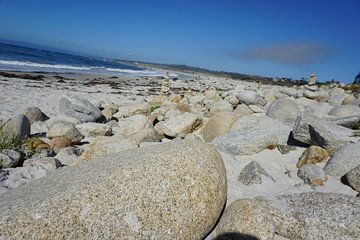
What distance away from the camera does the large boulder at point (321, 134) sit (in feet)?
16.3

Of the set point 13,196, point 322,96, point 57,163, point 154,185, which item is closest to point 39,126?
point 57,163

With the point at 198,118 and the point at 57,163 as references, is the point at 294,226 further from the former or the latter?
Result: the point at 198,118

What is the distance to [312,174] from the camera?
177 inches

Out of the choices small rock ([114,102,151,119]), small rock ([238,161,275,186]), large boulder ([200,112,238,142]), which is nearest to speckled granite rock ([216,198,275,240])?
small rock ([238,161,275,186])

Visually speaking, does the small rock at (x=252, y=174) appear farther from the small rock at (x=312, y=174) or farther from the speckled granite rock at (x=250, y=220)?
the speckled granite rock at (x=250, y=220)

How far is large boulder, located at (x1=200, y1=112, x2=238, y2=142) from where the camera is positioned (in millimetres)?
7121

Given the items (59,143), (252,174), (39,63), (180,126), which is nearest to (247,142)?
(252,174)

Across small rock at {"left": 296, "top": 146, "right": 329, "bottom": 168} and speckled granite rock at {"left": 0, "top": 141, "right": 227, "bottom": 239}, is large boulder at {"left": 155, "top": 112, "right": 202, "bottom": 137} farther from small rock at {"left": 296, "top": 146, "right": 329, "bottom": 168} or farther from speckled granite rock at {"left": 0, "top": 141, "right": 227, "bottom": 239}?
speckled granite rock at {"left": 0, "top": 141, "right": 227, "bottom": 239}

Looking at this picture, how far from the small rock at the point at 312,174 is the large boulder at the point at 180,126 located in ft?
10.8

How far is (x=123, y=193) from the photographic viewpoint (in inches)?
108

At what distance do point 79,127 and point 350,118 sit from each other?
618 cm

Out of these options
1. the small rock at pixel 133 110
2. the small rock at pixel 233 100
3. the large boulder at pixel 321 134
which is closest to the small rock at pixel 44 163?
the large boulder at pixel 321 134

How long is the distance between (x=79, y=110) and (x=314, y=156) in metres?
6.86

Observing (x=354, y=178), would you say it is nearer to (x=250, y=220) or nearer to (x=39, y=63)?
(x=250, y=220)
